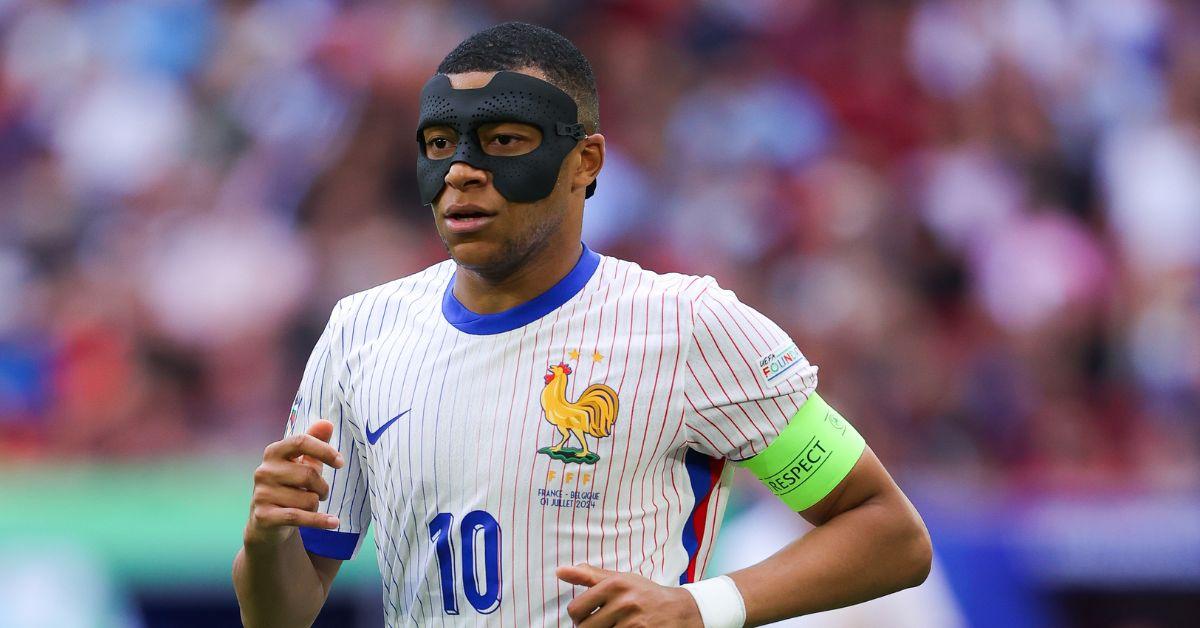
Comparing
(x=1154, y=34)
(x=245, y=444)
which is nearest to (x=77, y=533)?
(x=245, y=444)

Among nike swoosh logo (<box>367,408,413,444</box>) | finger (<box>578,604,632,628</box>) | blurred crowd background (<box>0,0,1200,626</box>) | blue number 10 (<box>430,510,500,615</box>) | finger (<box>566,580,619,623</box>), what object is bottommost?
finger (<box>578,604,632,628</box>)

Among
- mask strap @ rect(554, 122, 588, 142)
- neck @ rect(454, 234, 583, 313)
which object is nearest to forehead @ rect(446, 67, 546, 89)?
mask strap @ rect(554, 122, 588, 142)

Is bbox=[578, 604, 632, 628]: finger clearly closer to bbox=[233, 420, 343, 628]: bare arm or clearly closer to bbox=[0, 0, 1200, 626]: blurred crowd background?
bbox=[233, 420, 343, 628]: bare arm

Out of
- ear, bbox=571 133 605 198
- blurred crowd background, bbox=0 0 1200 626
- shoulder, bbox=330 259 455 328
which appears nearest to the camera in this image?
ear, bbox=571 133 605 198

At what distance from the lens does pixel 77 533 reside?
5988mm

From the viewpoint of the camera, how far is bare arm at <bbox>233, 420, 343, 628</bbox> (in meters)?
3.21

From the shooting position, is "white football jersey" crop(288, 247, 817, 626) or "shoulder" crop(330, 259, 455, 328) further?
"shoulder" crop(330, 259, 455, 328)

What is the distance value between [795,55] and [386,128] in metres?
3.11

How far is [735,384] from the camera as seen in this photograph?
11.1ft

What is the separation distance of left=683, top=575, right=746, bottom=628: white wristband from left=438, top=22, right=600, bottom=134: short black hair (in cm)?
103

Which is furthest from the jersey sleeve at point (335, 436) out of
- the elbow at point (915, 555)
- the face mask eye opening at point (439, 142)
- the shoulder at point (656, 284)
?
the elbow at point (915, 555)

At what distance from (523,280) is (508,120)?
0.36 metres

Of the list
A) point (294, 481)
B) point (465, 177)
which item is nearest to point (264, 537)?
point (294, 481)

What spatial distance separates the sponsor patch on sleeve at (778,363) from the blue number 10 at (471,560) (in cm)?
65
